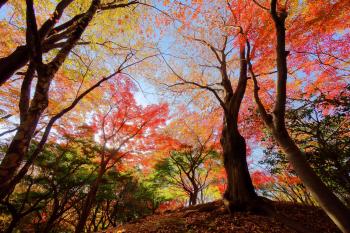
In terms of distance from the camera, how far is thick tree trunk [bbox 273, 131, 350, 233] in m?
3.35

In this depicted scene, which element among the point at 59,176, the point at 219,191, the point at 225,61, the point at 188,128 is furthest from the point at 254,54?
the point at 219,191

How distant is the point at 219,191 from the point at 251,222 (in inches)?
623

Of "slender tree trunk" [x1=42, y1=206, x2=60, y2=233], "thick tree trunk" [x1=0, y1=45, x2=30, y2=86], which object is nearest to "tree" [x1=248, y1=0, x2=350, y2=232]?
"thick tree trunk" [x1=0, y1=45, x2=30, y2=86]

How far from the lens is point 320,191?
3.56 metres

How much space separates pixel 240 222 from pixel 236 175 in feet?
4.97

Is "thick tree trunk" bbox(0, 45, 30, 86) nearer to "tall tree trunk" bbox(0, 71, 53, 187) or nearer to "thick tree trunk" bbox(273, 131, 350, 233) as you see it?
"tall tree trunk" bbox(0, 71, 53, 187)

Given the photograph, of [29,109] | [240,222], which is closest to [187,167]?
[240,222]

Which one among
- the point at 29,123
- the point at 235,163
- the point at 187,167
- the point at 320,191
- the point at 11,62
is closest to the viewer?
the point at 29,123

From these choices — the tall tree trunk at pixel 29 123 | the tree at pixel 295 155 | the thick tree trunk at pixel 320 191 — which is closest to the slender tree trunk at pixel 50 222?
the tall tree trunk at pixel 29 123

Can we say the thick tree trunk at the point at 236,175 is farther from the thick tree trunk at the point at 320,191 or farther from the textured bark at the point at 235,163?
the thick tree trunk at the point at 320,191

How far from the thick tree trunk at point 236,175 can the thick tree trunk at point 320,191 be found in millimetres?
3444

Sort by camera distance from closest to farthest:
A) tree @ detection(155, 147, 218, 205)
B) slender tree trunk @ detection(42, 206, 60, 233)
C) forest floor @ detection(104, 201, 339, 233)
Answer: forest floor @ detection(104, 201, 339, 233)
slender tree trunk @ detection(42, 206, 60, 233)
tree @ detection(155, 147, 218, 205)

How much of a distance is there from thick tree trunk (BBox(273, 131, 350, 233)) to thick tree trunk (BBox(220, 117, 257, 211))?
11.3 ft

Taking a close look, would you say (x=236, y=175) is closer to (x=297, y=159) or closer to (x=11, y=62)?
(x=297, y=159)
